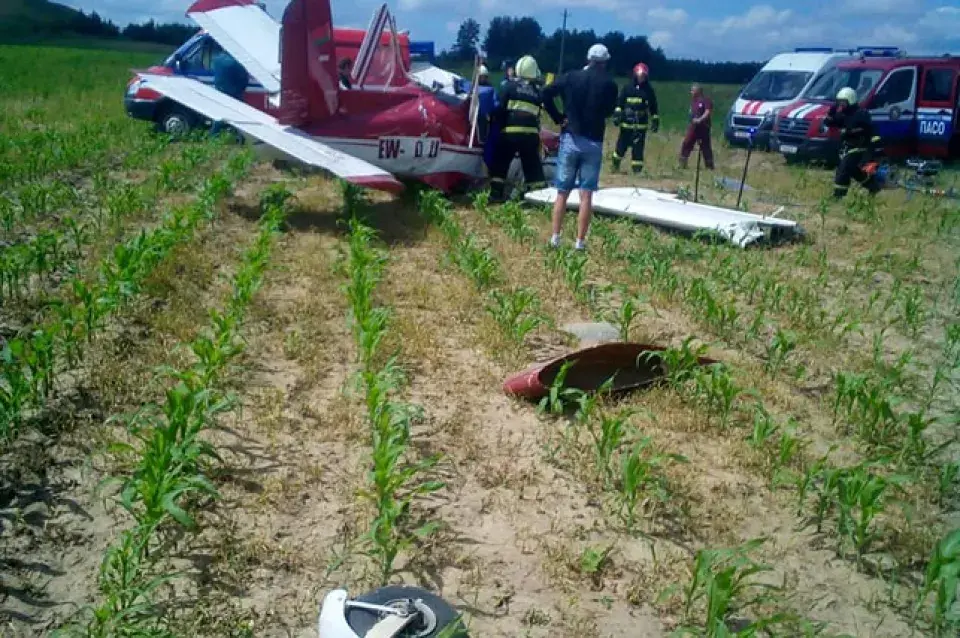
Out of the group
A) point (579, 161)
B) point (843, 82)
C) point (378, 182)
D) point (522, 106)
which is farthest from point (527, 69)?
point (843, 82)

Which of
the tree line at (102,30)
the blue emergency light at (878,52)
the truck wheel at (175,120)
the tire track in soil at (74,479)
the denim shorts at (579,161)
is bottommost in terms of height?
the tire track in soil at (74,479)

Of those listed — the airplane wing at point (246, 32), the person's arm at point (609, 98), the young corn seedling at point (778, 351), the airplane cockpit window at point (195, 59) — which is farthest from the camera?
the airplane cockpit window at point (195, 59)

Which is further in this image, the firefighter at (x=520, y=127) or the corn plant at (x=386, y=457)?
the firefighter at (x=520, y=127)

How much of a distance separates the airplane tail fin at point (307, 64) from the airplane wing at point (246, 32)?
64.9 inches

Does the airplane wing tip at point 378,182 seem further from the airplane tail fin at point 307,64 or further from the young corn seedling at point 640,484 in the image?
the young corn seedling at point 640,484

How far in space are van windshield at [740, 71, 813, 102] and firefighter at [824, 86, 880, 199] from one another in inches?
250

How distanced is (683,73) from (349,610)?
5904 centimetres

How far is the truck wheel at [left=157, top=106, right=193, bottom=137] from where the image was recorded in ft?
51.1

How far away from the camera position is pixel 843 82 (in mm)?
17188

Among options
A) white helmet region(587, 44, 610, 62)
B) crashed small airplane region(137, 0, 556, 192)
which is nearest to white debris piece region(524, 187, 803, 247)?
crashed small airplane region(137, 0, 556, 192)

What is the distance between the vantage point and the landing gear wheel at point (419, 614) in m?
2.50

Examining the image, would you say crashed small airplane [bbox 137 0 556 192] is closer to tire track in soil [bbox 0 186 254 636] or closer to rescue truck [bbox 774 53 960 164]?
tire track in soil [bbox 0 186 254 636]

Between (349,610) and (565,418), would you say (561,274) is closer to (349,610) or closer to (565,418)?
(565,418)

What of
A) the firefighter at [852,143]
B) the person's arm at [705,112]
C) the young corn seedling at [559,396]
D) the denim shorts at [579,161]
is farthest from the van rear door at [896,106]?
the young corn seedling at [559,396]
